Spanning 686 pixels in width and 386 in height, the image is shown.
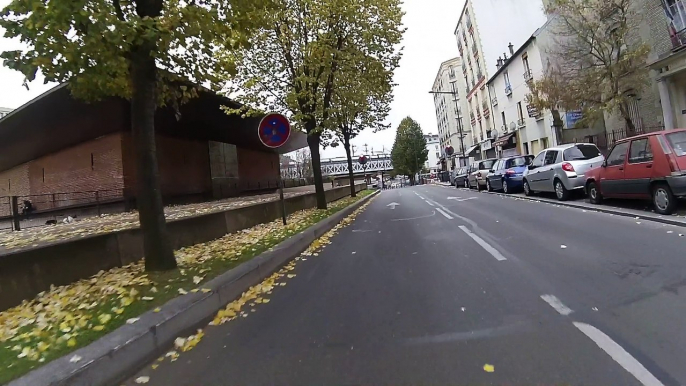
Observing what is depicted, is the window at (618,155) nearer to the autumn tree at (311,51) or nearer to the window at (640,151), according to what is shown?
the window at (640,151)

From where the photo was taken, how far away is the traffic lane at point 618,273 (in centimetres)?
329

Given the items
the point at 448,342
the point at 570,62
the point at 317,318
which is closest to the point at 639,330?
the point at 448,342

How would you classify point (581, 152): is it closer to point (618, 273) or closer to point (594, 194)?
point (594, 194)

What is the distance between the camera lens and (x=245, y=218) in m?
11.7

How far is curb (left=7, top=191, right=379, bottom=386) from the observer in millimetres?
3061

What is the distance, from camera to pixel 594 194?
11734 mm

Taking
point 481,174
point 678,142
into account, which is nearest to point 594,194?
point 678,142

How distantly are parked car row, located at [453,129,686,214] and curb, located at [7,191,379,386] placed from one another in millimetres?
8418

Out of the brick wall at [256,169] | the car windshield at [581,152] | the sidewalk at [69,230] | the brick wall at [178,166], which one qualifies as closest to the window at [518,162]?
the car windshield at [581,152]

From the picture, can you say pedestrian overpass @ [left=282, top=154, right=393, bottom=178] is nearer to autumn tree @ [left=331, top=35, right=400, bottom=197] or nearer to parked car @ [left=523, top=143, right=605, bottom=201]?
autumn tree @ [left=331, top=35, right=400, bottom=197]

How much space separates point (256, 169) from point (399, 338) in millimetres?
33335

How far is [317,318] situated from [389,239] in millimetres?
5237

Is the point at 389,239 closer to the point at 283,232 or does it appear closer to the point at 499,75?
the point at 283,232

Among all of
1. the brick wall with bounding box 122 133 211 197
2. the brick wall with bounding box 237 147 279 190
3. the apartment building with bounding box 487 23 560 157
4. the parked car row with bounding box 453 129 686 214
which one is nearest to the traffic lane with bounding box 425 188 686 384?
the parked car row with bounding box 453 129 686 214
